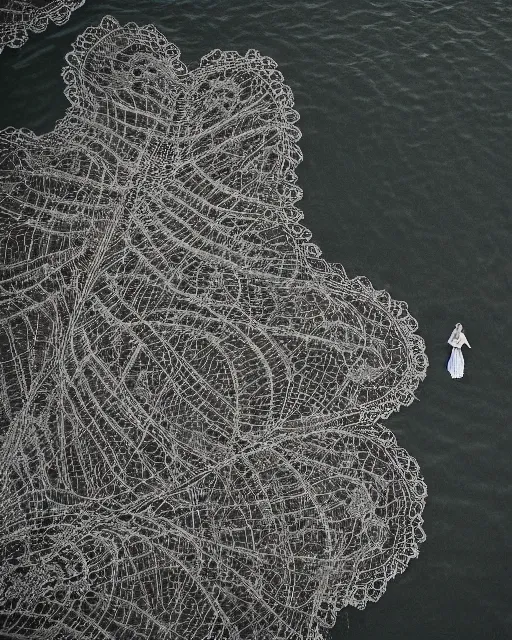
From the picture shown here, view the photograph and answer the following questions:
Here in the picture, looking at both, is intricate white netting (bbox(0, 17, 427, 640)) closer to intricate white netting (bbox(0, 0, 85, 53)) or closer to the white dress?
the white dress

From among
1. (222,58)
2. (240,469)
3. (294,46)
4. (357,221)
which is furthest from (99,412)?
(294,46)

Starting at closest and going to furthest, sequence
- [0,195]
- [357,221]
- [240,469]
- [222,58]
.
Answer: [240,469]
[0,195]
[357,221]
[222,58]

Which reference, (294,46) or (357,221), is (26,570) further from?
(294,46)

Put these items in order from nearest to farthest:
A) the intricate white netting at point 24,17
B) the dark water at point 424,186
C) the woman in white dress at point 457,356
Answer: the dark water at point 424,186 < the woman in white dress at point 457,356 < the intricate white netting at point 24,17

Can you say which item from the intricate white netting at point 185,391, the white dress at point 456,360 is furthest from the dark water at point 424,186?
the intricate white netting at point 185,391

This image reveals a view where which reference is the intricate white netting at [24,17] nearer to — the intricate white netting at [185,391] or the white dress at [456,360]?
the intricate white netting at [185,391]

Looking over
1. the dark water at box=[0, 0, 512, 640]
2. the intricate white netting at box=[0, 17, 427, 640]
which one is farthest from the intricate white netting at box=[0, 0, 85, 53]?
the intricate white netting at box=[0, 17, 427, 640]
